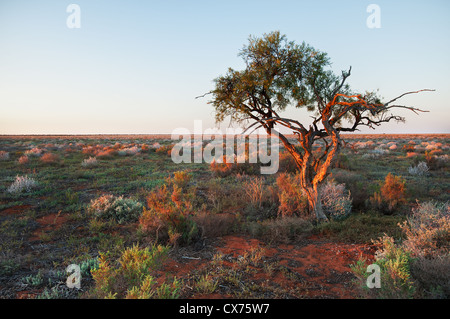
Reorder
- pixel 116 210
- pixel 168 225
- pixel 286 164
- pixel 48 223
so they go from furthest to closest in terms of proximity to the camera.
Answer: pixel 286 164 < pixel 116 210 < pixel 48 223 < pixel 168 225

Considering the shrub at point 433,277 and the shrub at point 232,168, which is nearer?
the shrub at point 433,277

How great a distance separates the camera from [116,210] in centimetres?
732

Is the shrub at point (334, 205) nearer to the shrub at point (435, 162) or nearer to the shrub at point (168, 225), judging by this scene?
the shrub at point (168, 225)

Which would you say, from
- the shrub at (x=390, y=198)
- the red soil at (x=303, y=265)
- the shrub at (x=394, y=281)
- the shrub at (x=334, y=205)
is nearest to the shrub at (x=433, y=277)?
the shrub at (x=394, y=281)

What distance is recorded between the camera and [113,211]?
A: 7.50m

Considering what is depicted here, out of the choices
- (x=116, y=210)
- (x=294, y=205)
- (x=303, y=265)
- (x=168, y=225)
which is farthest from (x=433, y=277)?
(x=116, y=210)

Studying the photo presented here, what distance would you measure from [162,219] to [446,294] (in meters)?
5.06

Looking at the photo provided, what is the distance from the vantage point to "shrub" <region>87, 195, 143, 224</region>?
7285 millimetres

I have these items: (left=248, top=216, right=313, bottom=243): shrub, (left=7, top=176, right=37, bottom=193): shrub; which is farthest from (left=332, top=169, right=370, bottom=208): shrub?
(left=7, top=176, right=37, bottom=193): shrub

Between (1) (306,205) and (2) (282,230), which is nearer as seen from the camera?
(2) (282,230)

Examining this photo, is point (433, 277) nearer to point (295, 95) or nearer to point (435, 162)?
point (295, 95)

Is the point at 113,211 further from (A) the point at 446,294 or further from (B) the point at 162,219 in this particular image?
(A) the point at 446,294

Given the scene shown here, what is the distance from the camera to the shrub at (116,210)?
23.9 feet

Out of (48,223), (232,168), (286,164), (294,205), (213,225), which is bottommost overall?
(48,223)
